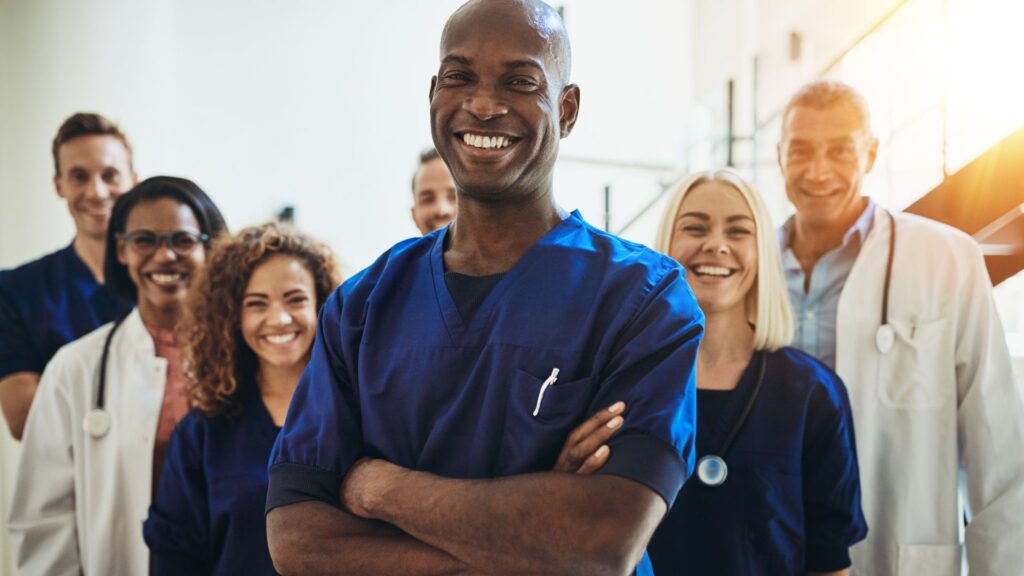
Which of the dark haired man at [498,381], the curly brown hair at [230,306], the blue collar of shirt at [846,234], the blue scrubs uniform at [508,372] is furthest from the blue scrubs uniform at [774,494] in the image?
the curly brown hair at [230,306]

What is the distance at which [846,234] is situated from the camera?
2045 millimetres

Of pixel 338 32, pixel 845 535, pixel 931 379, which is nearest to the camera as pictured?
pixel 845 535

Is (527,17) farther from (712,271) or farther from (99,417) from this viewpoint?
(99,417)

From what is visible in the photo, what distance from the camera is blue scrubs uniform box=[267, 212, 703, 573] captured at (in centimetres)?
116

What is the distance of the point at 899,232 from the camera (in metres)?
2.01

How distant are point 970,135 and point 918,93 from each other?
15 centimetres

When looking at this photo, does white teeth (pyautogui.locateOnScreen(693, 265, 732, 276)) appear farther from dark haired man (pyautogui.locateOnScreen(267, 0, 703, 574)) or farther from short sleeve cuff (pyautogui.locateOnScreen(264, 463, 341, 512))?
short sleeve cuff (pyautogui.locateOnScreen(264, 463, 341, 512))

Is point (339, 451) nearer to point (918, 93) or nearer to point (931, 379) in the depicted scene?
point (931, 379)

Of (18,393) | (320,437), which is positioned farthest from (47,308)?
(320,437)

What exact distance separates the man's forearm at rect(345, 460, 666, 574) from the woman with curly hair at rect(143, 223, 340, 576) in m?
0.99

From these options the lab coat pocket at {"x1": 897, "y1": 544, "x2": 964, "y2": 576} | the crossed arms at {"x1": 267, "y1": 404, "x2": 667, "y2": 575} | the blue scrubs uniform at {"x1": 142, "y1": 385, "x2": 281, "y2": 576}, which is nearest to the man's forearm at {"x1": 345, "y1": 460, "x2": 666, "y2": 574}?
the crossed arms at {"x1": 267, "y1": 404, "x2": 667, "y2": 575}

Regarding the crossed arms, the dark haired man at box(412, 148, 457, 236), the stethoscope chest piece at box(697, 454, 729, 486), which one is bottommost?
the stethoscope chest piece at box(697, 454, 729, 486)

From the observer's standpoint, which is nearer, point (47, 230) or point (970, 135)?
point (970, 135)

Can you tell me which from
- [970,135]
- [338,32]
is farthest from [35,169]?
[970,135]
